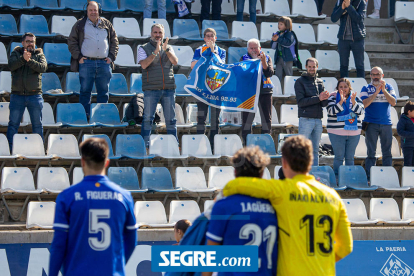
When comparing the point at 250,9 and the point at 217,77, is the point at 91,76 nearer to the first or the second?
the point at 217,77

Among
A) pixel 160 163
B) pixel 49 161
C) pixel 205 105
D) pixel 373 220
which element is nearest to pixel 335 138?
pixel 373 220

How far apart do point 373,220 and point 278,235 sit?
4.47 meters

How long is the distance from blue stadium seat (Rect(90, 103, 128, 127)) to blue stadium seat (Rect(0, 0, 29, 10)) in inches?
127

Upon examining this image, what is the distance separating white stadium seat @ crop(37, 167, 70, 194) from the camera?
7164 millimetres

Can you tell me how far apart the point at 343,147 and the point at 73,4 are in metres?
5.82

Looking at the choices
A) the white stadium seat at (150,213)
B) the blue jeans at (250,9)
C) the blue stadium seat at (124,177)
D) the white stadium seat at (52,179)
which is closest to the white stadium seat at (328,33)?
the blue jeans at (250,9)

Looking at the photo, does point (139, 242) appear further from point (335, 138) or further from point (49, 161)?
point (335, 138)

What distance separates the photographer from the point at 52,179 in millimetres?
7207

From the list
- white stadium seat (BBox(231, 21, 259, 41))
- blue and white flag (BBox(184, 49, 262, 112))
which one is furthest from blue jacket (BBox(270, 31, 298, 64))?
blue and white flag (BBox(184, 49, 262, 112))

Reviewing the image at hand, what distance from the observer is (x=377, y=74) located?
8.32 metres

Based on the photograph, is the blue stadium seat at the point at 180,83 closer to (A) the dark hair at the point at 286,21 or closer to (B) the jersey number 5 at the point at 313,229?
(A) the dark hair at the point at 286,21

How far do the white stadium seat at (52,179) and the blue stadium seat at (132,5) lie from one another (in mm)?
4691

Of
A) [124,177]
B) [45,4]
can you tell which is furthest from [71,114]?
[45,4]

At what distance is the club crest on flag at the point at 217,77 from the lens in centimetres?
762
